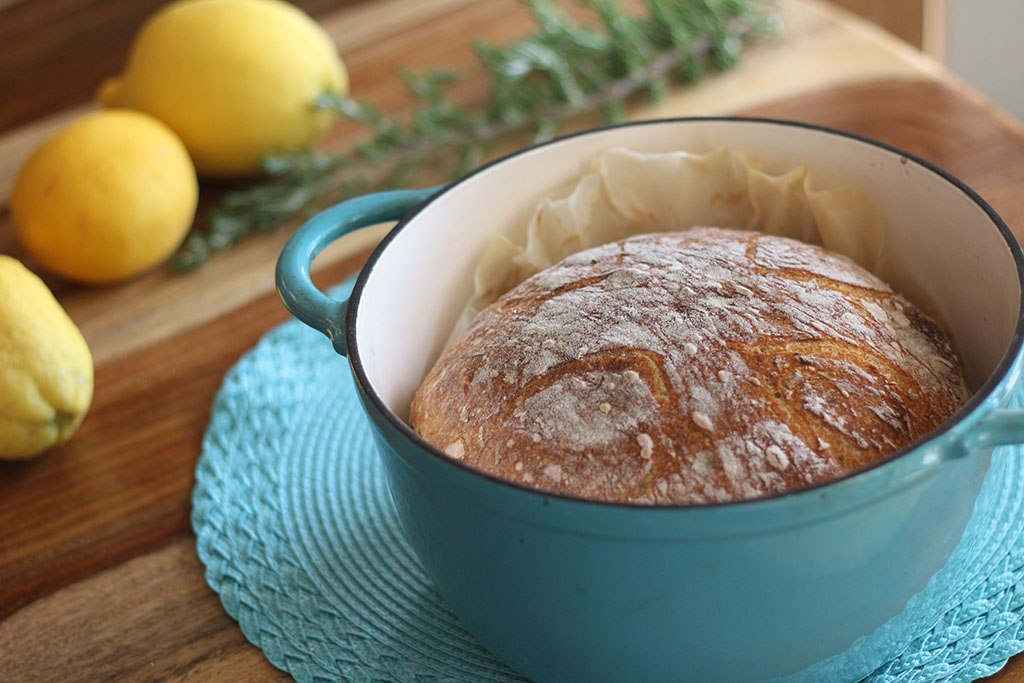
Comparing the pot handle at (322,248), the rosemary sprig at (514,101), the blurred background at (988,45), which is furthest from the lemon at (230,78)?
the blurred background at (988,45)

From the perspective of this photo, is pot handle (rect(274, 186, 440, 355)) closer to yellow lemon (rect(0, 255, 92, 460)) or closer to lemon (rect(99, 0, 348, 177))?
yellow lemon (rect(0, 255, 92, 460))

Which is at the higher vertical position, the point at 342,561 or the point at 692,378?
the point at 692,378

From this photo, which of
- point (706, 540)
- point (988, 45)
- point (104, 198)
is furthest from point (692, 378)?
point (988, 45)

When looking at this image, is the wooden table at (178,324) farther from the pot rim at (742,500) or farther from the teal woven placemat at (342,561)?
the pot rim at (742,500)

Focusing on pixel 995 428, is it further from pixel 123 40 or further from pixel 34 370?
pixel 123 40

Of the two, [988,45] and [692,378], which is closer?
[692,378]

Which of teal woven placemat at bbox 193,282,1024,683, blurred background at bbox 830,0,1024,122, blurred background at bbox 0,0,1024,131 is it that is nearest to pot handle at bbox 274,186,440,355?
teal woven placemat at bbox 193,282,1024,683
